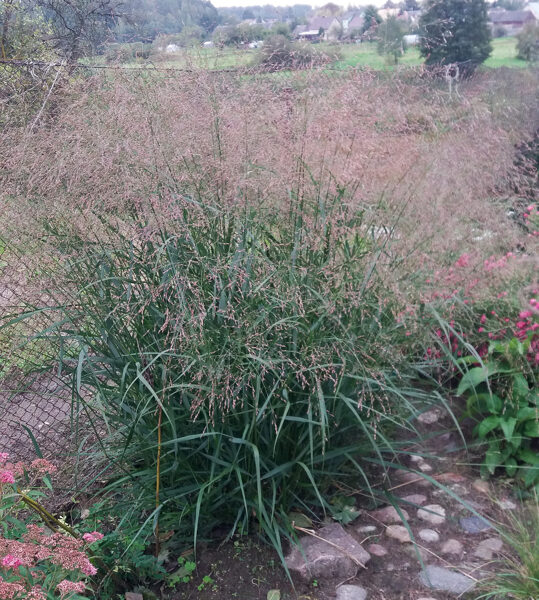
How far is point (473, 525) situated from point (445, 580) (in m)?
0.37

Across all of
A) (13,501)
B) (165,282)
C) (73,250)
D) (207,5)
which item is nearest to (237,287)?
(165,282)

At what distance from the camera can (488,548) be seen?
229 centimetres

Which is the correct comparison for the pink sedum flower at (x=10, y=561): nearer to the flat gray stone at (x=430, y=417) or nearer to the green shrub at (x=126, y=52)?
the green shrub at (x=126, y=52)

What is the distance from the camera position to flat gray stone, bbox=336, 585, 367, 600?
2070 mm

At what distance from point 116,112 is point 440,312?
1514mm

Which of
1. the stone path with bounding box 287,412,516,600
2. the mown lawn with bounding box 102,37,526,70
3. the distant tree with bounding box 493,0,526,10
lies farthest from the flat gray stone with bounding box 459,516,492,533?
the distant tree with bounding box 493,0,526,10

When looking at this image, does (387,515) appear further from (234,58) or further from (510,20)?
(510,20)

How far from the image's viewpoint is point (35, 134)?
230 cm

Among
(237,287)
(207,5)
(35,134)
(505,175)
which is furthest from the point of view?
(207,5)

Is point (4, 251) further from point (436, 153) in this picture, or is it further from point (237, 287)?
point (436, 153)

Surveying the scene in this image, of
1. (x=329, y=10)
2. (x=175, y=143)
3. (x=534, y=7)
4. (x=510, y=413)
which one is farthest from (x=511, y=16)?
(x=175, y=143)

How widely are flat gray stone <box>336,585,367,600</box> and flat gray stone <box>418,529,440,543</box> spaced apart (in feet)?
1.26

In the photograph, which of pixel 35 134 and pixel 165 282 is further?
pixel 35 134

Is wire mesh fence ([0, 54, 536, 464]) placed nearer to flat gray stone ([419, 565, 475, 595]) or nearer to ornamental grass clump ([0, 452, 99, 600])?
ornamental grass clump ([0, 452, 99, 600])
